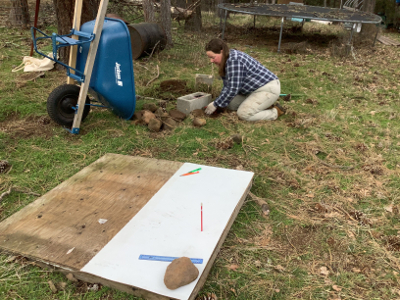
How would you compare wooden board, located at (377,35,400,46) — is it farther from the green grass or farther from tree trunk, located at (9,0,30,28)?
tree trunk, located at (9,0,30,28)

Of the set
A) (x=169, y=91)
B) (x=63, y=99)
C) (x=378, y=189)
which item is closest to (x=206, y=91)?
(x=169, y=91)

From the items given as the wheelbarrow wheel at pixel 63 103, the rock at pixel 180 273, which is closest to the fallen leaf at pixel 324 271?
the rock at pixel 180 273

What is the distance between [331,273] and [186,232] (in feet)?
3.45

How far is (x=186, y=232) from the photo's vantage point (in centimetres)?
238

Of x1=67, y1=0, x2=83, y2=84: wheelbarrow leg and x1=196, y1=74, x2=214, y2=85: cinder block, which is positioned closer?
x1=67, y1=0, x2=83, y2=84: wheelbarrow leg

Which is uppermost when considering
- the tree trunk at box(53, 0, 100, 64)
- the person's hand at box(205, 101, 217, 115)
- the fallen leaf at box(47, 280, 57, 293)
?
the tree trunk at box(53, 0, 100, 64)

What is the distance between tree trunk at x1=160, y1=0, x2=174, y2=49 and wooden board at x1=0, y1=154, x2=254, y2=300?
19.4 feet

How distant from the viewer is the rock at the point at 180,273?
1.90m

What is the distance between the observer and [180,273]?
1925mm

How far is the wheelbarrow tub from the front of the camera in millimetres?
3741

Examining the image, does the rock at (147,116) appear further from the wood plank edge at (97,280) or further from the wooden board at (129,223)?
the wood plank edge at (97,280)

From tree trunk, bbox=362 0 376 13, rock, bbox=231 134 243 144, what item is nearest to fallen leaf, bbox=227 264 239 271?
rock, bbox=231 134 243 144

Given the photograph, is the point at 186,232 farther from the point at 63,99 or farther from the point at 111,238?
the point at 63,99

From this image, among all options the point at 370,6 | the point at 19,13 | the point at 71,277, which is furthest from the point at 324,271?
the point at 370,6
